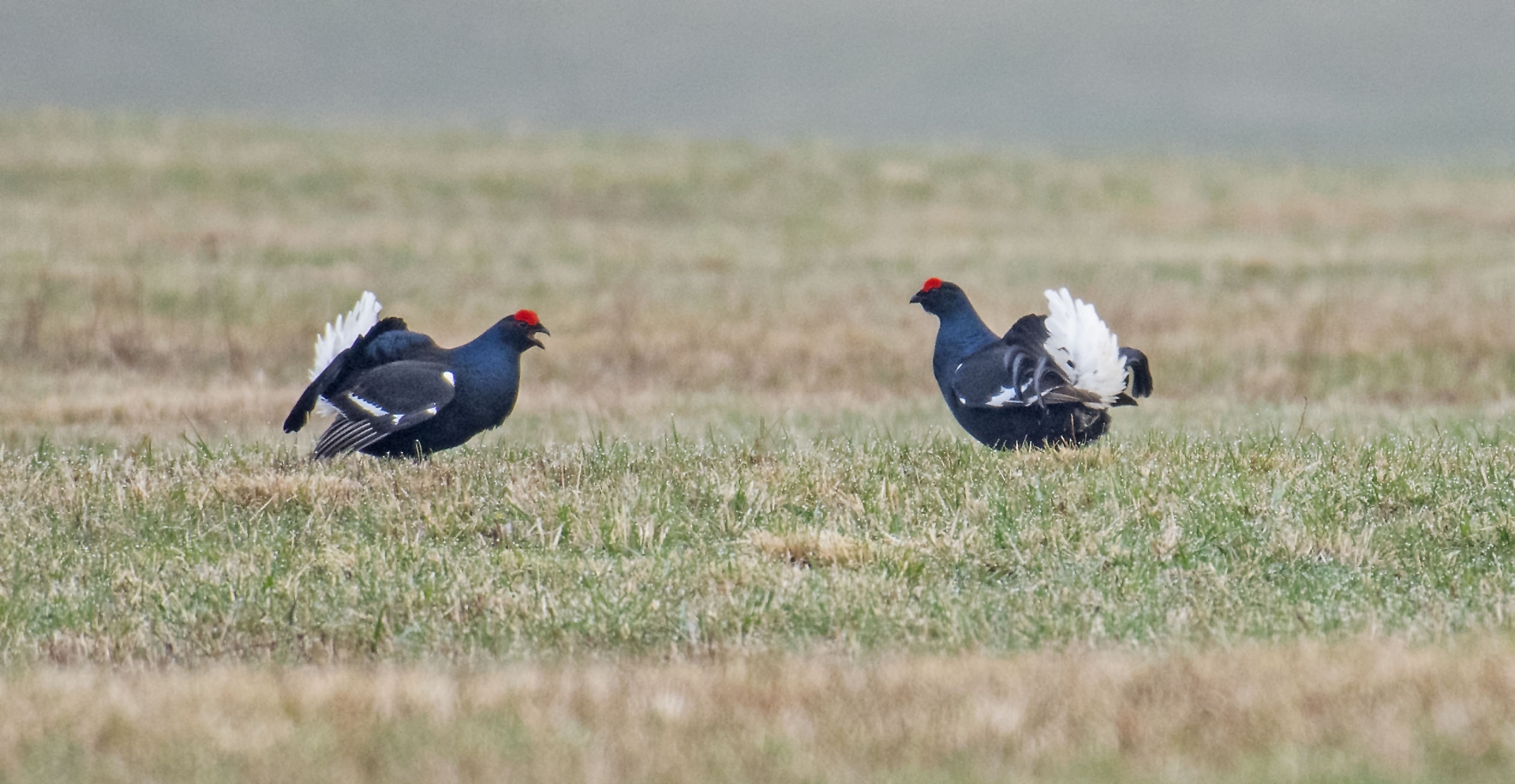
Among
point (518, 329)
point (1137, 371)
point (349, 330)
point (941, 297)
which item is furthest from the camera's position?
point (349, 330)

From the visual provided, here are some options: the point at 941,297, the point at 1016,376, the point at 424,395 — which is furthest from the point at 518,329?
the point at 1016,376

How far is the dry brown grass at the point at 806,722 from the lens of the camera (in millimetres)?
4758

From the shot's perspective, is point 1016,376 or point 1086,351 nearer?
point 1016,376

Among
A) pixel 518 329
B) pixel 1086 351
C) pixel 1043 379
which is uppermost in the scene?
pixel 518 329

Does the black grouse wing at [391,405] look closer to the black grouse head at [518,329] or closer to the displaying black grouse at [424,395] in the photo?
the displaying black grouse at [424,395]

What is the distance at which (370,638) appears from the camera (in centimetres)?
670

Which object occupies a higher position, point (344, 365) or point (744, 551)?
point (344, 365)

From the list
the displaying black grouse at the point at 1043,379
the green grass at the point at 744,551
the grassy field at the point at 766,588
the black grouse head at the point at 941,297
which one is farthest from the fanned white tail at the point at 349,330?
the displaying black grouse at the point at 1043,379

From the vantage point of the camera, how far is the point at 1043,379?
34.2ft

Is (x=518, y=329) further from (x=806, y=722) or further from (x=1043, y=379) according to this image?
(x=806, y=722)

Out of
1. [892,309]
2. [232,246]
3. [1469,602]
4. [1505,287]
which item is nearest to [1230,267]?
[1505,287]

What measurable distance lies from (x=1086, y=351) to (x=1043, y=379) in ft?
1.34

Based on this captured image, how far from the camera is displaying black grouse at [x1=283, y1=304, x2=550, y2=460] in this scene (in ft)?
33.2

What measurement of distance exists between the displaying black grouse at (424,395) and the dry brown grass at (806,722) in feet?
14.0
